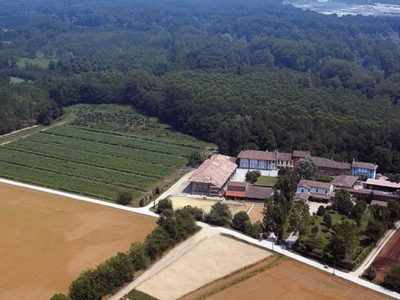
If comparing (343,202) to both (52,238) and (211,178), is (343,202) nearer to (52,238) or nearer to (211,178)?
(211,178)

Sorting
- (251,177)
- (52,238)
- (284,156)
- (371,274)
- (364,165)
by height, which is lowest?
(52,238)

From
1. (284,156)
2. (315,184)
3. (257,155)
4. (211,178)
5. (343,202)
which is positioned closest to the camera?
A: (343,202)

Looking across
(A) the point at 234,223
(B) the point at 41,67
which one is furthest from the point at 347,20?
(A) the point at 234,223

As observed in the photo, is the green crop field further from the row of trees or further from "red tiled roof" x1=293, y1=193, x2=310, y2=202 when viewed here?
"red tiled roof" x1=293, y1=193, x2=310, y2=202

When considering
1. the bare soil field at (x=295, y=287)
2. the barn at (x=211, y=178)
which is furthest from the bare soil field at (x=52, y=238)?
the bare soil field at (x=295, y=287)

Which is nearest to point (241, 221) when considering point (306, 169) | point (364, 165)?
point (306, 169)

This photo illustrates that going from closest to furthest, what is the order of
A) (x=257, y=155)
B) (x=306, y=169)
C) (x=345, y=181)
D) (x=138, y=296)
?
1. (x=138, y=296)
2. (x=345, y=181)
3. (x=306, y=169)
4. (x=257, y=155)
